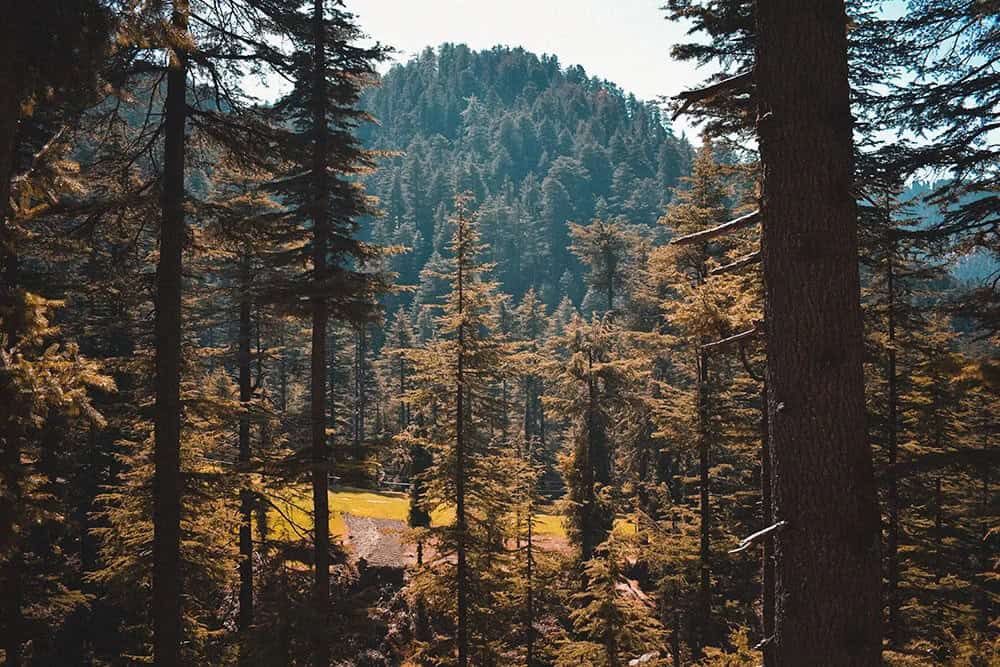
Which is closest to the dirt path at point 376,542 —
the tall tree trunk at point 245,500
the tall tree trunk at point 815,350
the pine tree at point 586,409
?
the tall tree trunk at point 245,500

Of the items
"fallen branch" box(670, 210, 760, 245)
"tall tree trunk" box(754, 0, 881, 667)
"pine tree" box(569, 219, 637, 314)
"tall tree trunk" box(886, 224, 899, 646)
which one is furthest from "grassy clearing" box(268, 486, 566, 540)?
"fallen branch" box(670, 210, 760, 245)

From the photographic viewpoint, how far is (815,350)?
295cm

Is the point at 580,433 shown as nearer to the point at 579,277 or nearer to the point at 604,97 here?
the point at 579,277

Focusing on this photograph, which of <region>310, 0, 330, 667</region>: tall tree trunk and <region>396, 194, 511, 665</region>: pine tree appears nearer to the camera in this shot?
<region>310, 0, 330, 667</region>: tall tree trunk

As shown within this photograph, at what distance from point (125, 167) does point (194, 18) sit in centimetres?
229

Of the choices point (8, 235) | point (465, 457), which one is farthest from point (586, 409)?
point (8, 235)

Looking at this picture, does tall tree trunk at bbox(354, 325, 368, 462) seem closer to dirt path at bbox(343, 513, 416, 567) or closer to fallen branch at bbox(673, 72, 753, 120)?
dirt path at bbox(343, 513, 416, 567)

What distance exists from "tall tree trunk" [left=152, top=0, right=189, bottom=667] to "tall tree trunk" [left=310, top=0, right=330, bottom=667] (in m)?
3.25

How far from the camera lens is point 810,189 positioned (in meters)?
3.01

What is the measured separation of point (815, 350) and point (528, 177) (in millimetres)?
150059

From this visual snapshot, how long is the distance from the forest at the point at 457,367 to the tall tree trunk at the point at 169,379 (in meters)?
0.04

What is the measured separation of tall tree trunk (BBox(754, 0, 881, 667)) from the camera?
111 inches

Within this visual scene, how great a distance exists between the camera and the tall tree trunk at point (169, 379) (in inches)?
297

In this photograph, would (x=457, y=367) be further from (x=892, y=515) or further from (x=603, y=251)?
(x=603, y=251)
